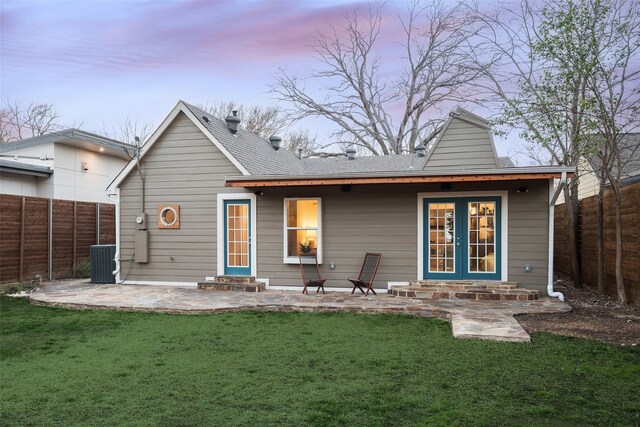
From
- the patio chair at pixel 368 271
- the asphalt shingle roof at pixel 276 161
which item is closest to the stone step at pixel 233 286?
the patio chair at pixel 368 271

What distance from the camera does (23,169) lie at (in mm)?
12609

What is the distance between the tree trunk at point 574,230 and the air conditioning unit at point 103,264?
11073mm

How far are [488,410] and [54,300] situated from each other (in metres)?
7.85

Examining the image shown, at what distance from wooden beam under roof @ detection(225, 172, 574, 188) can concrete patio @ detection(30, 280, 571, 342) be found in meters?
2.22

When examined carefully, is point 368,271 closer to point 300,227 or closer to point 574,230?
point 300,227

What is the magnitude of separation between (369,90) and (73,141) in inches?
561

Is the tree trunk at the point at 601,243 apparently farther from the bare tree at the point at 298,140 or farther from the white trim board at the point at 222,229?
the bare tree at the point at 298,140

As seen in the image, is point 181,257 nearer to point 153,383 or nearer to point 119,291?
point 119,291

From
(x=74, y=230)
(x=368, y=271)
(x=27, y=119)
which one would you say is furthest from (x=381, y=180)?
(x=27, y=119)

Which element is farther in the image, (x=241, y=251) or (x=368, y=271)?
(x=241, y=251)

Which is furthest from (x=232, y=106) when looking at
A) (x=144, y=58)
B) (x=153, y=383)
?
(x=153, y=383)

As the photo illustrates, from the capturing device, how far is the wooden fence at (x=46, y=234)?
9859 millimetres

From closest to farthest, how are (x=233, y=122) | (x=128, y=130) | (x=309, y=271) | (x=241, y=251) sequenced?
(x=309, y=271)
(x=241, y=251)
(x=233, y=122)
(x=128, y=130)

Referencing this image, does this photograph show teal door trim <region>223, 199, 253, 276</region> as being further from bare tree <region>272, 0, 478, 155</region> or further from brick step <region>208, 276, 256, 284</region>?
bare tree <region>272, 0, 478, 155</region>
